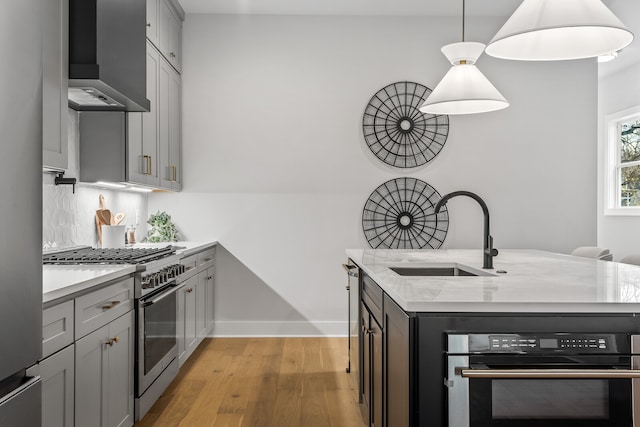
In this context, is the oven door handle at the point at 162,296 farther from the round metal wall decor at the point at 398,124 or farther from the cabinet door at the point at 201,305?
the round metal wall decor at the point at 398,124

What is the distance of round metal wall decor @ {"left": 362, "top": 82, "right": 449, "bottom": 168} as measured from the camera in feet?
16.1

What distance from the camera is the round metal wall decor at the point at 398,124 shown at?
492cm

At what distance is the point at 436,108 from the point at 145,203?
2.89m

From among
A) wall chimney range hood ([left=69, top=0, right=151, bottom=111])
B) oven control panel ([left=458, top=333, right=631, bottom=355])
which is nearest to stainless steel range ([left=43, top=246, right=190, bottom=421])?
wall chimney range hood ([left=69, top=0, right=151, bottom=111])

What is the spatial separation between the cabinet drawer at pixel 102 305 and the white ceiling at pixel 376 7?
2980 mm

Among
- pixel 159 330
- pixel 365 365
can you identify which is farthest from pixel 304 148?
pixel 365 365

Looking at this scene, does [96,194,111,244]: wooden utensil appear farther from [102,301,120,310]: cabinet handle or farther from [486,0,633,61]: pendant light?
[486,0,633,61]: pendant light

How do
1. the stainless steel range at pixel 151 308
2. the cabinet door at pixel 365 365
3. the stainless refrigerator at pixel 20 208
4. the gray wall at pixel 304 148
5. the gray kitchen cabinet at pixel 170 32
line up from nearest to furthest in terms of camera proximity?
the stainless refrigerator at pixel 20 208 < the cabinet door at pixel 365 365 < the stainless steel range at pixel 151 308 < the gray kitchen cabinet at pixel 170 32 < the gray wall at pixel 304 148

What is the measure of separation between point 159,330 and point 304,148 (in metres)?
2.38

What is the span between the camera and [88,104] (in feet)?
10.4

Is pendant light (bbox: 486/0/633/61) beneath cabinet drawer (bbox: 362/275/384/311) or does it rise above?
above

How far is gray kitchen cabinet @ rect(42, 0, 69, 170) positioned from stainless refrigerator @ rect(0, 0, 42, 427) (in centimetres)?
117

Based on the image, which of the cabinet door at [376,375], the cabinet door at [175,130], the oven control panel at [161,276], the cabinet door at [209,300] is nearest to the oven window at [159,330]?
the oven control panel at [161,276]

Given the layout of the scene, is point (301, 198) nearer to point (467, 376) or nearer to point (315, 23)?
point (315, 23)
